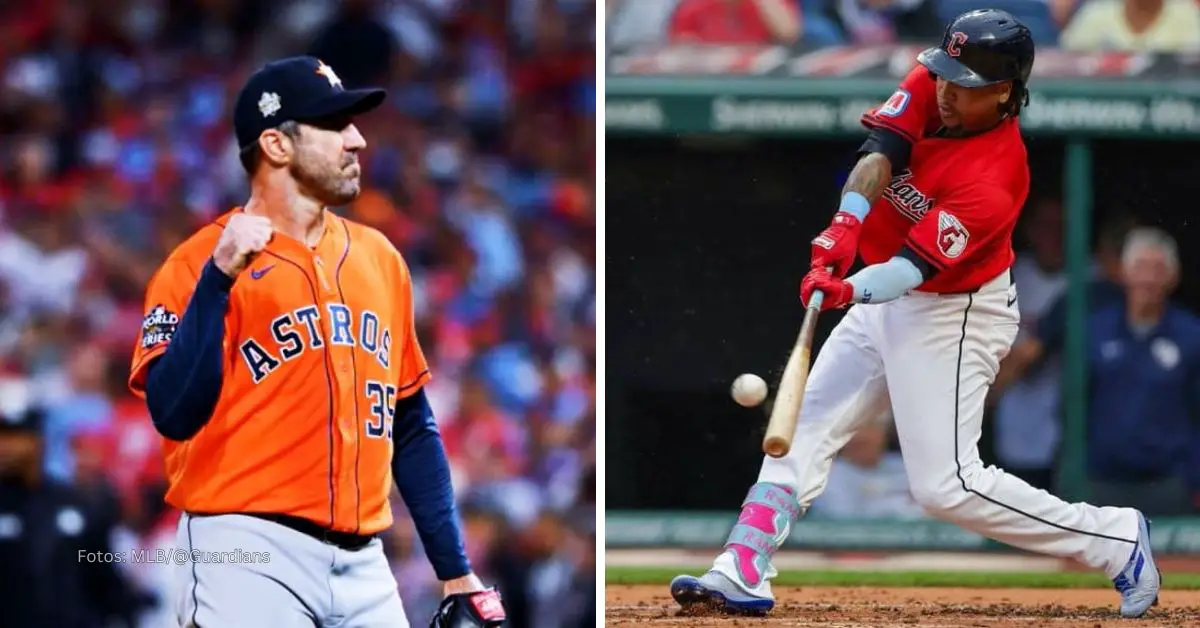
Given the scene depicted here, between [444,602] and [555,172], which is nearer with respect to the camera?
[444,602]

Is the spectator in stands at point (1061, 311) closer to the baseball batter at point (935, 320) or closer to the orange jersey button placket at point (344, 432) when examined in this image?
the baseball batter at point (935, 320)

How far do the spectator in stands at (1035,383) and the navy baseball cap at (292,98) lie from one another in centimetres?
445

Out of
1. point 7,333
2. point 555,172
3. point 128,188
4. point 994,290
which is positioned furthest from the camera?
point 555,172

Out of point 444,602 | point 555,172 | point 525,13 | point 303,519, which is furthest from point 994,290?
point 525,13

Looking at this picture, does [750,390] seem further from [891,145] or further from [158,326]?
[158,326]

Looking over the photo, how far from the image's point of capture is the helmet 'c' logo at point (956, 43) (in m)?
4.00

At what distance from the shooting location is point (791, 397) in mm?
3844

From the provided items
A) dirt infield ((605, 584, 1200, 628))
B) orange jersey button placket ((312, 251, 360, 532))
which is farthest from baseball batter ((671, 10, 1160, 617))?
orange jersey button placket ((312, 251, 360, 532))

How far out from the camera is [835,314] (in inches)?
239

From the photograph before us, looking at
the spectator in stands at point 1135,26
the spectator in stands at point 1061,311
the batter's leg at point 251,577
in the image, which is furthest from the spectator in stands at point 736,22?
the batter's leg at point 251,577

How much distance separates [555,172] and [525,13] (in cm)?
97

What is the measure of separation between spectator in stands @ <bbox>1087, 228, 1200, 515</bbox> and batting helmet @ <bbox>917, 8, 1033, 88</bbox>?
3.09m

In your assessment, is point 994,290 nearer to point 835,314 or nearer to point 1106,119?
point 835,314

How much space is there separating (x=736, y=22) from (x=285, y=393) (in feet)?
14.7
